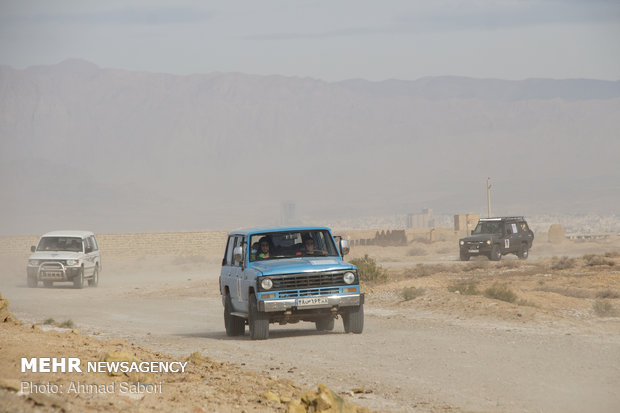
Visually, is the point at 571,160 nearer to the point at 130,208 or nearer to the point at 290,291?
the point at 130,208

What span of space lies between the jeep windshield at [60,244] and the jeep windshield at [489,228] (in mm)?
21734

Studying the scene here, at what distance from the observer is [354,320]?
17.4m

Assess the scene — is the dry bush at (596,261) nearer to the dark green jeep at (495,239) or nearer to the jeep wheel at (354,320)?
the dark green jeep at (495,239)

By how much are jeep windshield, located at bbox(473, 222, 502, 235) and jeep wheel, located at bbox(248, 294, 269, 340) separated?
112 ft

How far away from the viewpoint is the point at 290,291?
640 inches

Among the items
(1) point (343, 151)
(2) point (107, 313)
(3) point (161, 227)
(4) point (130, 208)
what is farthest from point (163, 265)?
(1) point (343, 151)

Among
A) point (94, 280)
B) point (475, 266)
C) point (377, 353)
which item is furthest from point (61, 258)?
point (377, 353)

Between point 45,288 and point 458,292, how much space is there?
20.8m

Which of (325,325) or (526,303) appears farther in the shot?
(526,303)

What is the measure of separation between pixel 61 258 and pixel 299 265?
23707mm

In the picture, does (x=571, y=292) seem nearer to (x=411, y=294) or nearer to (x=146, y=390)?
(x=411, y=294)

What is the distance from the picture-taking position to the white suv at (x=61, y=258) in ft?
125

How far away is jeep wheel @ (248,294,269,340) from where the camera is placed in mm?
16578

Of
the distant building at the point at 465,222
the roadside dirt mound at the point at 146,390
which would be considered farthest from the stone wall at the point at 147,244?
the roadside dirt mound at the point at 146,390
